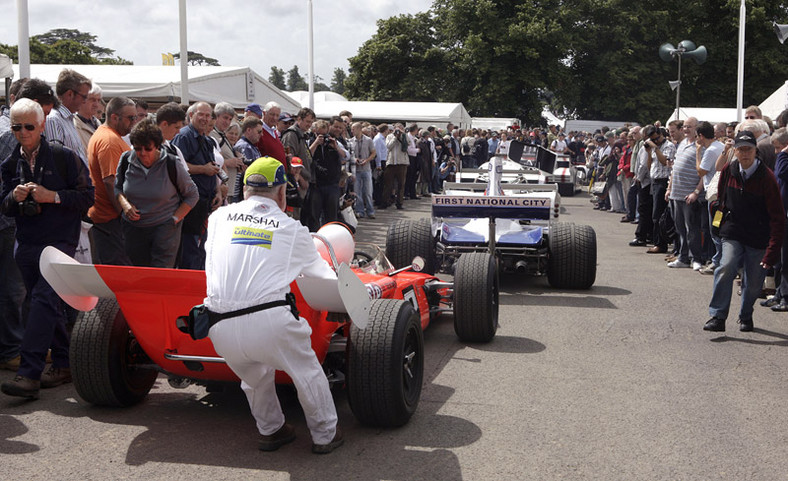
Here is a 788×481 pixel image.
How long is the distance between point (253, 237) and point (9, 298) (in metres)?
2.77

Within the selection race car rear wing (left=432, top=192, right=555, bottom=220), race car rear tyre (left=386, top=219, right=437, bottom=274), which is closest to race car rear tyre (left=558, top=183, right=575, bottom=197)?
race car rear wing (left=432, top=192, right=555, bottom=220)

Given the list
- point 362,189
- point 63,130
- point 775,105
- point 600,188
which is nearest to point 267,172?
point 63,130

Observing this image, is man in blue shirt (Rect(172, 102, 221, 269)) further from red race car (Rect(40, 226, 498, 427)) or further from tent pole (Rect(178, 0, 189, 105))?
tent pole (Rect(178, 0, 189, 105))

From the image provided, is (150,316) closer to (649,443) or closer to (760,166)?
(649,443)

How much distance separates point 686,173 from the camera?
36.7ft

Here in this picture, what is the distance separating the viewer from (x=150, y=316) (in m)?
4.71

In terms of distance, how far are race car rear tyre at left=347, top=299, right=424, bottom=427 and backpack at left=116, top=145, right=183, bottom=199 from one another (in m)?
2.15

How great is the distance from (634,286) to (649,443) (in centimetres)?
558

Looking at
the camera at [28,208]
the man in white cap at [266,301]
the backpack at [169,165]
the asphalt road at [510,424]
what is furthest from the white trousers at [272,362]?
the backpack at [169,165]

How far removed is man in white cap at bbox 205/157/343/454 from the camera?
4.11 meters

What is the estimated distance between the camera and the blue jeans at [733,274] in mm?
7520

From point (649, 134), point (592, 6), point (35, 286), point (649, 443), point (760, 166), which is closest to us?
point (649, 443)

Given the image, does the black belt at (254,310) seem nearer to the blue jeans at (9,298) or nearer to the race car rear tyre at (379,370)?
the race car rear tyre at (379,370)

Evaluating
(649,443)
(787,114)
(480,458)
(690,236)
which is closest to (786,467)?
(649,443)
